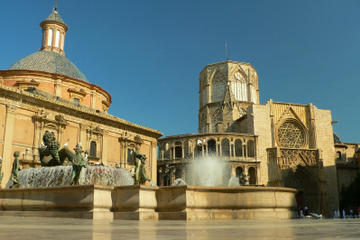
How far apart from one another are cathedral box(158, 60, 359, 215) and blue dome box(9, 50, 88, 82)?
14.9 m

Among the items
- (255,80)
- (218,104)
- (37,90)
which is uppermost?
(255,80)

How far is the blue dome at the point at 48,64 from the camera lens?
33.4 metres

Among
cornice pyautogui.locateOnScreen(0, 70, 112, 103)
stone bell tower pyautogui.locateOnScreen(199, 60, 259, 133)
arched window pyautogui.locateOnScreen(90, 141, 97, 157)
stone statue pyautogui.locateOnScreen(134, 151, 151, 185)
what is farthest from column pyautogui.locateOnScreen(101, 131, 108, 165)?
stone bell tower pyautogui.locateOnScreen(199, 60, 259, 133)

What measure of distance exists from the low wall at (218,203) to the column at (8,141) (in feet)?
50.6

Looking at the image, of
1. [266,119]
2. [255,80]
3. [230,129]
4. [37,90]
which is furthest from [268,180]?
[37,90]

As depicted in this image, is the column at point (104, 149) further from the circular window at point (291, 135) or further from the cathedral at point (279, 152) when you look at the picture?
the circular window at point (291, 135)

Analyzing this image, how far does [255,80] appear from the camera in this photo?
59219 mm

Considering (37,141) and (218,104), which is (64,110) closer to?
(37,141)

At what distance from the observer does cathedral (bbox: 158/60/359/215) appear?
41750 mm

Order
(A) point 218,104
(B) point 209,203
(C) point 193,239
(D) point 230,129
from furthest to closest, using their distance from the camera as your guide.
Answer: (A) point 218,104, (D) point 230,129, (B) point 209,203, (C) point 193,239

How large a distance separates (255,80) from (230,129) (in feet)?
41.1

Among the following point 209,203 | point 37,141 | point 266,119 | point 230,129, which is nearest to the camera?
point 209,203

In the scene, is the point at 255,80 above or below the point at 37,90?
above

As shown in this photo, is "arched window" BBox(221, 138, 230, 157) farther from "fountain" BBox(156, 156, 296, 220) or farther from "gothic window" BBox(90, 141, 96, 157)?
"fountain" BBox(156, 156, 296, 220)
